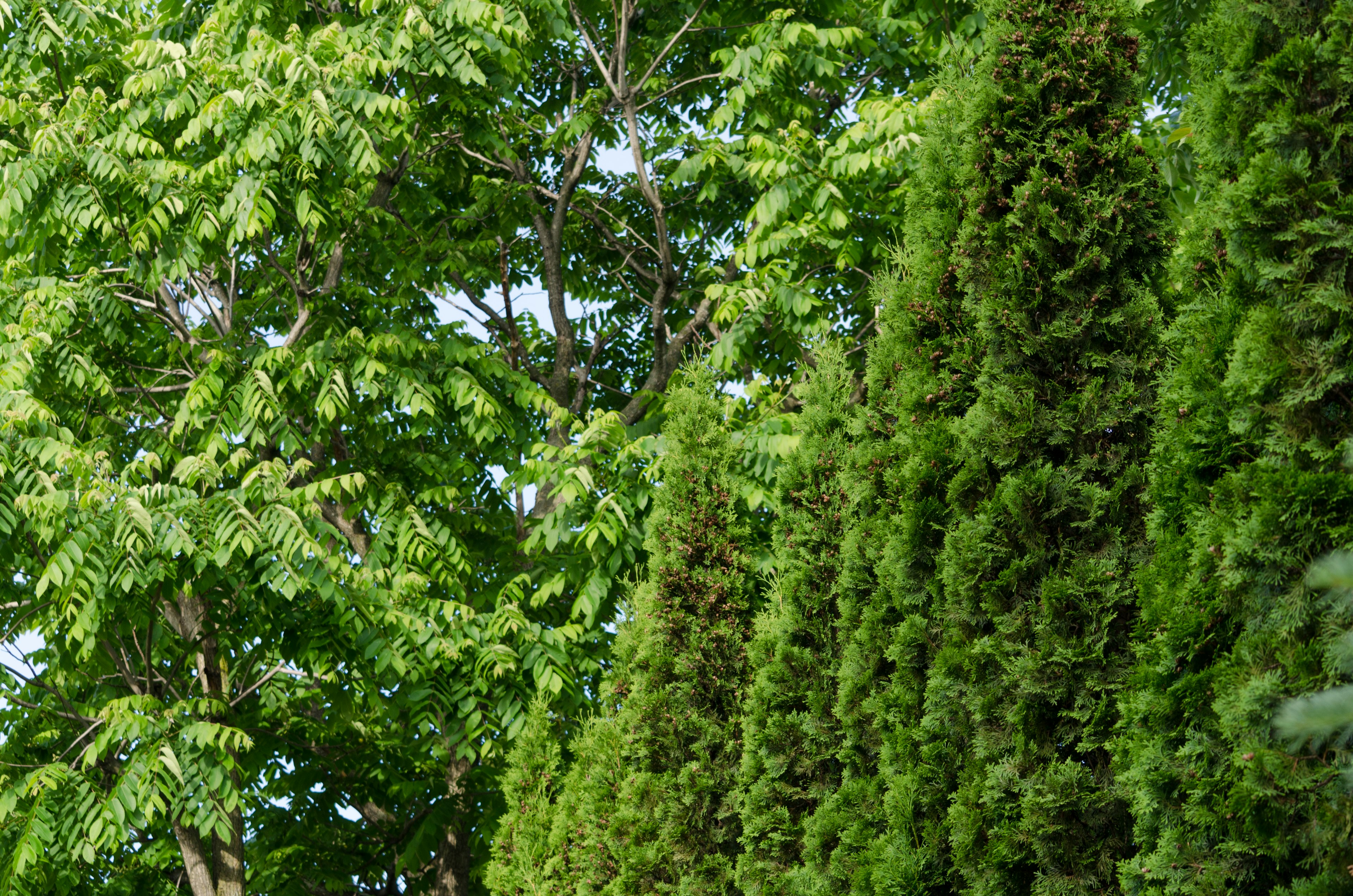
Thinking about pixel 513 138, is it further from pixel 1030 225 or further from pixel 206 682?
pixel 1030 225

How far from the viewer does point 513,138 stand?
11945 mm

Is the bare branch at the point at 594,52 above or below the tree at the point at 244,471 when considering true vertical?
above

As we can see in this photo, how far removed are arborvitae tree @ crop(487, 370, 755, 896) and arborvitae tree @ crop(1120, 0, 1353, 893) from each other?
3.33 m

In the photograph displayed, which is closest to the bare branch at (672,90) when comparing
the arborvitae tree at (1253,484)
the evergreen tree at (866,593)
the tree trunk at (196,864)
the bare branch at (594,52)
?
the bare branch at (594,52)

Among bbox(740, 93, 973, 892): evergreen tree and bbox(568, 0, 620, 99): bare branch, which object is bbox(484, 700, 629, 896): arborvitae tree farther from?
bbox(568, 0, 620, 99): bare branch

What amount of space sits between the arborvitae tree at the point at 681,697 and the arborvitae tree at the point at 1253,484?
3.33 metres

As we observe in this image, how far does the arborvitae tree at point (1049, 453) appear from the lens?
3994 millimetres

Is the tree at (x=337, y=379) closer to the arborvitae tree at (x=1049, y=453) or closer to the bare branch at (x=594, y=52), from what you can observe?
the bare branch at (x=594, y=52)

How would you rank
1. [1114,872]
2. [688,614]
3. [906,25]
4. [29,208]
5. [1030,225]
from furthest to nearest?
1. [906,25]
2. [29,208]
3. [688,614]
4. [1030,225]
5. [1114,872]

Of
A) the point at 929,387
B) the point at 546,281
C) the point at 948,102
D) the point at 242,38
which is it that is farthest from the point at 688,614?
the point at 242,38

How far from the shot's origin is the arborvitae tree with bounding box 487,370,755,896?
6621 mm

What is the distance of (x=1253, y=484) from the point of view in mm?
3051

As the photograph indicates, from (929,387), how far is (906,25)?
6826 millimetres

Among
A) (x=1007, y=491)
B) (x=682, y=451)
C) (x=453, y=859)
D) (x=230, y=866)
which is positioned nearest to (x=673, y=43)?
(x=682, y=451)
